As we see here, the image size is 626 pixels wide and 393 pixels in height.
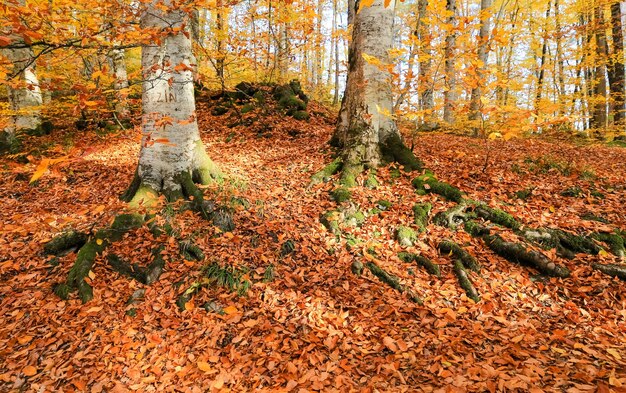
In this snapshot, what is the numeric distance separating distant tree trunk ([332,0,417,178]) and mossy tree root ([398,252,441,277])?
1.77 metres

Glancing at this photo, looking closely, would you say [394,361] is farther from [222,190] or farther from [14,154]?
[14,154]

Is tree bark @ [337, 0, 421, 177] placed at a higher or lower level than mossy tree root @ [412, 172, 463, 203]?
higher

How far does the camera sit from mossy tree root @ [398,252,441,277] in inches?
173

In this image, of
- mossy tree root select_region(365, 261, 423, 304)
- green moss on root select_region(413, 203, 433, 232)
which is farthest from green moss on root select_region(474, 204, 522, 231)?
mossy tree root select_region(365, 261, 423, 304)

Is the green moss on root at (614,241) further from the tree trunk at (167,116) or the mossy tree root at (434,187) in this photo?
the tree trunk at (167,116)

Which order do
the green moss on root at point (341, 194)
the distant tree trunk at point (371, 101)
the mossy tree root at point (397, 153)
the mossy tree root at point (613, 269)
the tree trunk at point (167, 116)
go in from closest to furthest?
1. the mossy tree root at point (613, 269)
2. the tree trunk at point (167, 116)
3. the green moss on root at point (341, 194)
4. the distant tree trunk at point (371, 101)
5. the mossy tree root at point (397, 153)

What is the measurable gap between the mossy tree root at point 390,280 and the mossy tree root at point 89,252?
12.1ft

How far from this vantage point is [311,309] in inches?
157

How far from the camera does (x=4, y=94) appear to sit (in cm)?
1391

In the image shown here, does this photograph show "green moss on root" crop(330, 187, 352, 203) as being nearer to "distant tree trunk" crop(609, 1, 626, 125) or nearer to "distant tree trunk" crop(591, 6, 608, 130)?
"distant tree trunk" crop(591, 6, 608, 130)

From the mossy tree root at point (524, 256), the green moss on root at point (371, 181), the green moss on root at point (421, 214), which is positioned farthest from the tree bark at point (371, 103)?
the mossy tree root at point (524, 256)

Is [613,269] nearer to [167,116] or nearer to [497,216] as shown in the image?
[497,216]

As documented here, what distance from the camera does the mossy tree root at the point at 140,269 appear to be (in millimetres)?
4387

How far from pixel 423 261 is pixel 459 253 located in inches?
21.9
